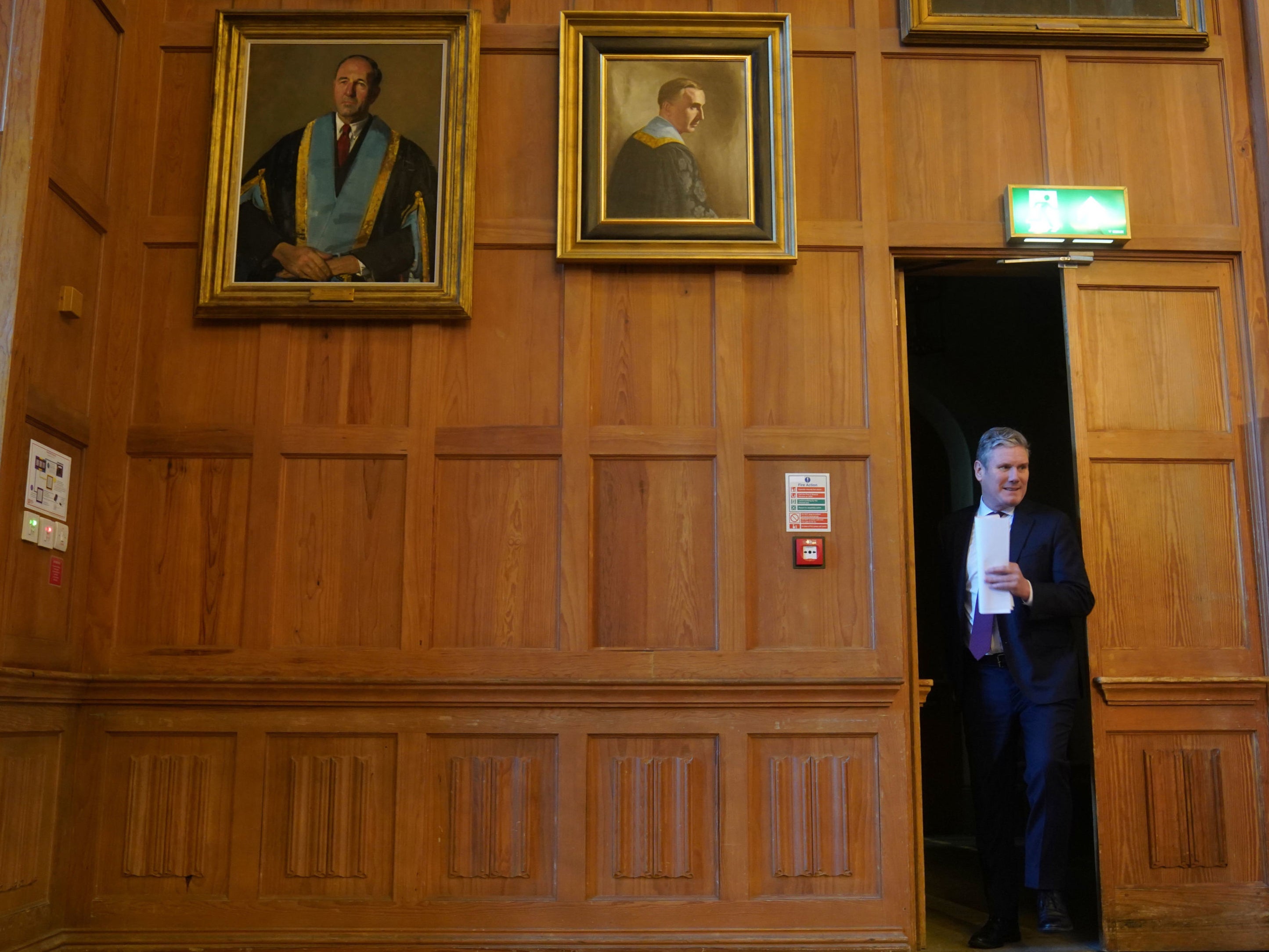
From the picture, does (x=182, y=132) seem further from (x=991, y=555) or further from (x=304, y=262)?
(x=991, y=555)

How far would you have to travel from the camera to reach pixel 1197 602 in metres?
4.88

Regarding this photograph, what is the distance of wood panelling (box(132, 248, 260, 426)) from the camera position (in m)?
4.82

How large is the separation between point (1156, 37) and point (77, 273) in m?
4.64

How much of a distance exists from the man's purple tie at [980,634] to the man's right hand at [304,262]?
117 inches

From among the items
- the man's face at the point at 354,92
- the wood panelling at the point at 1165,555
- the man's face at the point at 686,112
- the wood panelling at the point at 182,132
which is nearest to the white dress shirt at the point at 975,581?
the wood panelling at the point at 1165,555

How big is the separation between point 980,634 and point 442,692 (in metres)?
2.13

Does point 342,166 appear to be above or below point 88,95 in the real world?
below

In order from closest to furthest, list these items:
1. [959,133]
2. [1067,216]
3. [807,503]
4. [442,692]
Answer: [442,692] → [807,503] → [1067,216] → [959,133]

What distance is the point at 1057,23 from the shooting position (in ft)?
16.9

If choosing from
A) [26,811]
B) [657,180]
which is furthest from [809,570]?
[26,811]

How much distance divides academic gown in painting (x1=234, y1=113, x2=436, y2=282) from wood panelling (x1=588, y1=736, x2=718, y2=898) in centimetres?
210

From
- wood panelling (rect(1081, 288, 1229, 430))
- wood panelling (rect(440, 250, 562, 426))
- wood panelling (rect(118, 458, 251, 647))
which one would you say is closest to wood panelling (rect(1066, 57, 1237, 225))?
wood panelling (rect(1081, 288, 1229, 430))

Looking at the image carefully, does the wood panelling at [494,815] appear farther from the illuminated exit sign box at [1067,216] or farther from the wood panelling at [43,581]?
the illuminated exit sign box at [1067,216]

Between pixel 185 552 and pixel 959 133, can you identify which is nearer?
pixel 185 552
